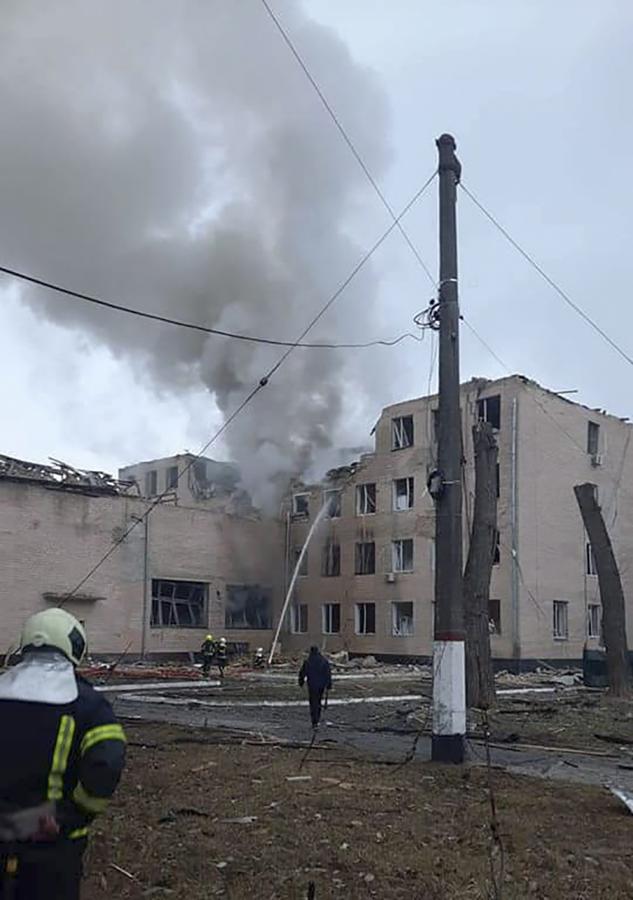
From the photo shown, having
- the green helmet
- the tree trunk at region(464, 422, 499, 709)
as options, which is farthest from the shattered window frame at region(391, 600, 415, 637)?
the green helmet

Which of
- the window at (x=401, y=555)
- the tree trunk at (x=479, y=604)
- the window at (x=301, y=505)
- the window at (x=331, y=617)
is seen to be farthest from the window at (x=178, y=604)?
the tree trunk at (x=479, y=604)

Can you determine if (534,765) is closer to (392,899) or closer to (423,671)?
(392,899)

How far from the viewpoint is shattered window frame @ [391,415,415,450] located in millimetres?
40344

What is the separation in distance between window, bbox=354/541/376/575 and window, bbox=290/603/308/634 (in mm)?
3636

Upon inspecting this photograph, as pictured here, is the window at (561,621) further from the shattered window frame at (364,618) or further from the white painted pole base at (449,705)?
the white painted pole base at (449,705)

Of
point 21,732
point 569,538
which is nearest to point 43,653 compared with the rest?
point 21,732

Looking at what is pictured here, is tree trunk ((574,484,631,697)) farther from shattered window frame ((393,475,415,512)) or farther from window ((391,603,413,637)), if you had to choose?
window ((391,603,413,637))

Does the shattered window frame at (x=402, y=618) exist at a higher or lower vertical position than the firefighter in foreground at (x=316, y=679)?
higher

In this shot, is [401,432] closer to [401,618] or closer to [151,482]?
[401,618]

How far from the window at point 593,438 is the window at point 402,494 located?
7160mm

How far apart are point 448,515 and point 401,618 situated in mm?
28715

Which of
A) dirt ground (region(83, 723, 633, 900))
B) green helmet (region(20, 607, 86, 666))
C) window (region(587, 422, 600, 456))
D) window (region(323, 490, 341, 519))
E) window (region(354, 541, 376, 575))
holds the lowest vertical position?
dirt ground (region(83, 723, 633, 900))

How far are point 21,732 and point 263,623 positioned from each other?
133ft

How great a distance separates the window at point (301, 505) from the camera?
43625 mm
